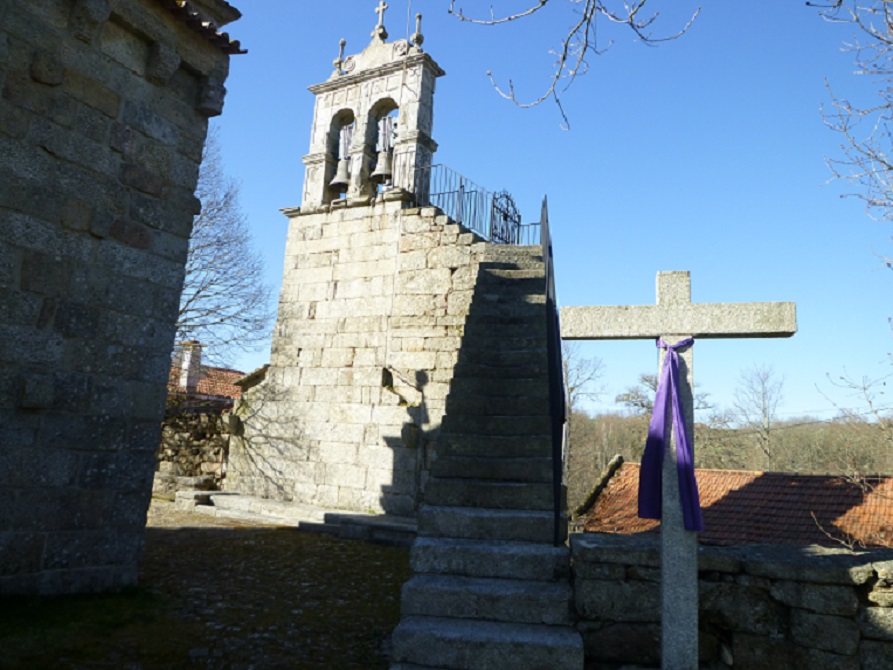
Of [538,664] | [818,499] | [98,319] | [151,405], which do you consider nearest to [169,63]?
[98,319]

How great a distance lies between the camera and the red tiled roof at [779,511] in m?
10.1

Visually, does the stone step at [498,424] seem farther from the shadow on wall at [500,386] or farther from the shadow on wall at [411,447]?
the shadow on wall at [411,447]

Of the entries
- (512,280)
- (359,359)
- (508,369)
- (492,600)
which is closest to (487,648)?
(492,600)

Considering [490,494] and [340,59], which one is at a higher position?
[340,59]

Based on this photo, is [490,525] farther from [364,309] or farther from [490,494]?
[364,309]

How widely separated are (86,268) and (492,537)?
372 centimetres

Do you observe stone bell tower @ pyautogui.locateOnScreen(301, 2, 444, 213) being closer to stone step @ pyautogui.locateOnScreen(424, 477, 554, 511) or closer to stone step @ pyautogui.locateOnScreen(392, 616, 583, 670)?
stone step @ pyautogui.locateOnScreen(424, 477, 554, 511)

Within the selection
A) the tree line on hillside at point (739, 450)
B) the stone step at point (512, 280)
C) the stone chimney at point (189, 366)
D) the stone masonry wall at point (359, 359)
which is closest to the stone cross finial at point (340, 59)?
the stone masonry wall at point (359, 359)

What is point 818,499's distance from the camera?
11289 mm

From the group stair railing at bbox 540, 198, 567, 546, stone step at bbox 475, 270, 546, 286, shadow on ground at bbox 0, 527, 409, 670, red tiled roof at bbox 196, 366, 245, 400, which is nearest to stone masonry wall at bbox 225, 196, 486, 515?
stone step at bbox 475, 270, 546, 286

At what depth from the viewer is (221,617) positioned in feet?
13.4

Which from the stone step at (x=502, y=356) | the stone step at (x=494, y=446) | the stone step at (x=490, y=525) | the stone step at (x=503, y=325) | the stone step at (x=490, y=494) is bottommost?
the stone step at (x=490, y=525)

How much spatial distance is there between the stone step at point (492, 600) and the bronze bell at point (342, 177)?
8440 millimetres

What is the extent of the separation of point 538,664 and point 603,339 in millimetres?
1910
